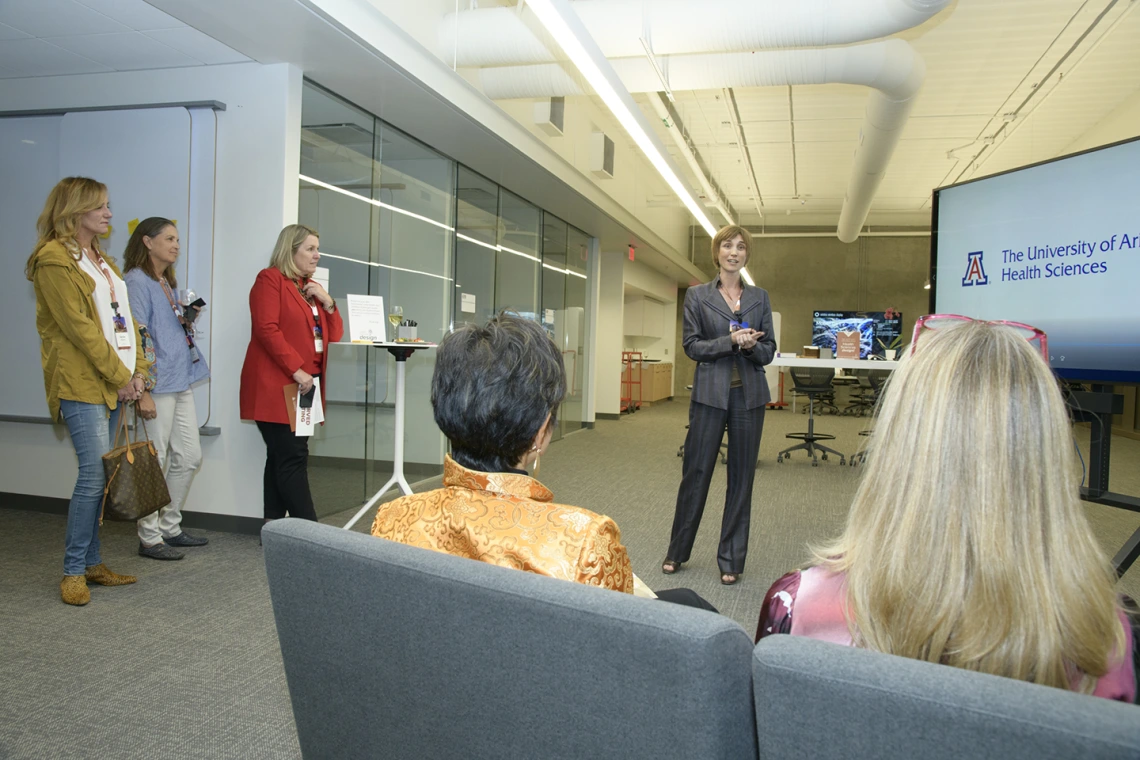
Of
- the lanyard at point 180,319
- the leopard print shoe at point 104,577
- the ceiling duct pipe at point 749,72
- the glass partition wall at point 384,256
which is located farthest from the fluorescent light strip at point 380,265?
the leopard print shoe at point 104,577

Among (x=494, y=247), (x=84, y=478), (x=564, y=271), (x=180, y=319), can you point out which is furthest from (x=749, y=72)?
(x=84, y=478)

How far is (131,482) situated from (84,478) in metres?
0.17

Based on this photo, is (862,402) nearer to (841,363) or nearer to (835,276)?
(835,276)

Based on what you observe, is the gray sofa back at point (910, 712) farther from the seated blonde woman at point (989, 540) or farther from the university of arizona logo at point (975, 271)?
the university of arizona logo at point (975, 271)

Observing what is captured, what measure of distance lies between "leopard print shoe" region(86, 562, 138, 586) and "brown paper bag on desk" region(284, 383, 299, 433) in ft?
3.09

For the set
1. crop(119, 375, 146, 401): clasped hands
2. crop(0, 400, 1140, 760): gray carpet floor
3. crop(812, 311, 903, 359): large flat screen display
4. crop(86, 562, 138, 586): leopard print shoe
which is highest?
crop(812, 311, 903, 359): large flat screen display

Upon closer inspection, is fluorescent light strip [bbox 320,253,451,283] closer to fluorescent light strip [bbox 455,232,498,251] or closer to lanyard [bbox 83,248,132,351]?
fluorescent light strip [bbox 455,232,498,251]

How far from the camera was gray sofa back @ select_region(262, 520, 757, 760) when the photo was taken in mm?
728

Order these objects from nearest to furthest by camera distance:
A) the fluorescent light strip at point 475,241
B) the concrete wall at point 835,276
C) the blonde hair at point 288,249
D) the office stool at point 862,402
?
the blonde hair at point 288,249, the fluorescent light strip at point 475,241, the office stool at point 862,402, the concrete wall at point 835,276

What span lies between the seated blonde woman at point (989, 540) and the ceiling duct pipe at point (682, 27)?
430 centimetres

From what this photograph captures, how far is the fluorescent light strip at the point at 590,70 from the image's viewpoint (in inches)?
142

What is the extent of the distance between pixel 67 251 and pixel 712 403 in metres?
2.74

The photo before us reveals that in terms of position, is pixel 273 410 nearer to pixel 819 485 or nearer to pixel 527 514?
pixel 527 514

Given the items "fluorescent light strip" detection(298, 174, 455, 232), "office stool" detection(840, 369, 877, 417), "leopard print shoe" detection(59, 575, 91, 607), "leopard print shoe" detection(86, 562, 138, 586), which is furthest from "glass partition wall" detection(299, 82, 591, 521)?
"office stool" detection(840, 369, 877, 417)
